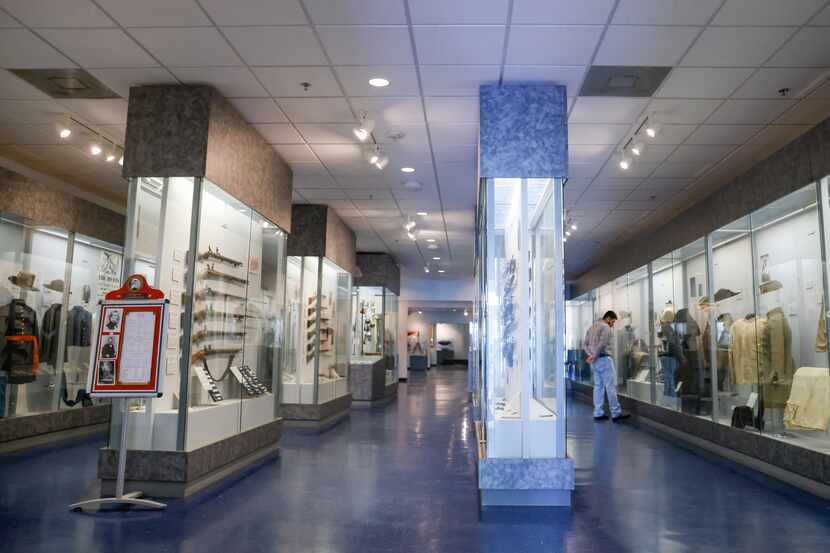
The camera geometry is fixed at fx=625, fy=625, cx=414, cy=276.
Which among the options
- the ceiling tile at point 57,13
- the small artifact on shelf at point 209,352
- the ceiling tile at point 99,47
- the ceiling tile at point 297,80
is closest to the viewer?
the ceiling tile at point 57,13

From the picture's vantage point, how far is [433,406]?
1297 cm

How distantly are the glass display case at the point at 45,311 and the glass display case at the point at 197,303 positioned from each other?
7.41ft

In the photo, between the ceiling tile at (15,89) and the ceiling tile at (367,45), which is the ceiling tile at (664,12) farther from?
the ceiling tile at (15,89)

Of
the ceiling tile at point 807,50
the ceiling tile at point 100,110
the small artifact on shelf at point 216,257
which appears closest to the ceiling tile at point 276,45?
the small artifact on shelf at point 216,257

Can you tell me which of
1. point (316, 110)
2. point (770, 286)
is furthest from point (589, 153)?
point (316, 110)

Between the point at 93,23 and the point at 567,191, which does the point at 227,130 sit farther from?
the point at 567,191

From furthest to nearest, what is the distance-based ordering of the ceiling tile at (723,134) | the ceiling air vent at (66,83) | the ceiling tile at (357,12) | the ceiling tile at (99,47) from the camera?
the ceiling tile at (723,134) → the ceiling air vent at (66,83) → the ceiling tile at (99,47) → the ceiling tile at (357,12)

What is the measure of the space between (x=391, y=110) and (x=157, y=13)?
228 centimetres

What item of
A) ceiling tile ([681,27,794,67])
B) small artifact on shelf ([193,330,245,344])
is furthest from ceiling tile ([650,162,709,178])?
small artifact on shelf ([193,330,245,344])

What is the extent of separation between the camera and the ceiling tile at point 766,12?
3979mm

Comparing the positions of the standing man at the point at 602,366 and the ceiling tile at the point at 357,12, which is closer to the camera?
the ceiling tile at the point at 357,12

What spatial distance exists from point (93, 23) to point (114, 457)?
3.30 meters

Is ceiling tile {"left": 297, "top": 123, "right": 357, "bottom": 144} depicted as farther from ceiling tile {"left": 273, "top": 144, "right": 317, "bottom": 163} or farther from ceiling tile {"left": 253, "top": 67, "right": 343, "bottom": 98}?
ceiling tile {"left": 253, "top": 67, "right": 343, "bottom": 98}

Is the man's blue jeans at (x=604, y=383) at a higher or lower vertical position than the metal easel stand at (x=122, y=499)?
higher
